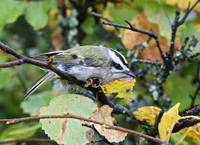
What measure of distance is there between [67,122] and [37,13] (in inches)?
33.6

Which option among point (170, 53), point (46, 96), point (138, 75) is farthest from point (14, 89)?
point (170, 53)

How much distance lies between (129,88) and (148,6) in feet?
2.29

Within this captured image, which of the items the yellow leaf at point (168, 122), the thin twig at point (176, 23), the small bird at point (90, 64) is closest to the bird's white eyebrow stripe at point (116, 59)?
the small bird at point (90, 64)

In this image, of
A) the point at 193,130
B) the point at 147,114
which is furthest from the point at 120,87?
the point at 193,130

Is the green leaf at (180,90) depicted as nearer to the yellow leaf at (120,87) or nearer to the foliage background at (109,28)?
the foliage background at (109,28)

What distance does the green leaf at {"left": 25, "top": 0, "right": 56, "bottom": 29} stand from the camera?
8.02 feet

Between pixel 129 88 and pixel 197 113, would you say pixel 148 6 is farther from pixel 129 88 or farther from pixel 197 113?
pixel 197 113

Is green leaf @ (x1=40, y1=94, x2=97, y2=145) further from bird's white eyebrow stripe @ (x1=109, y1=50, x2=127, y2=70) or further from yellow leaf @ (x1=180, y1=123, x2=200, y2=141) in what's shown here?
bird's white eyebrow stripe @ (x1=109, y1=50, x2=127, y2=70)

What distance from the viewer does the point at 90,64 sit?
2.14m

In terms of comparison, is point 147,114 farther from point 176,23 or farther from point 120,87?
point 176,23

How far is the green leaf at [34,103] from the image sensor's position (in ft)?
8.28

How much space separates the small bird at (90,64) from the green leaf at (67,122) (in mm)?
185

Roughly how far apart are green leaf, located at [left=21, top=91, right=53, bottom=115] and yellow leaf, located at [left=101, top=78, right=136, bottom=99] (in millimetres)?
743

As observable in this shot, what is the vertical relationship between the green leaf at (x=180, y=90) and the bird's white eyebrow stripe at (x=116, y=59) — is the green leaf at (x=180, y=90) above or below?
below
